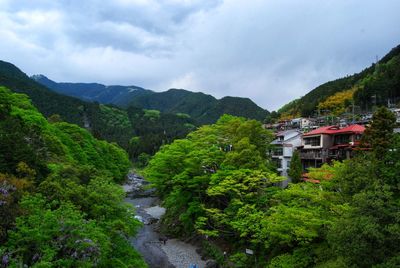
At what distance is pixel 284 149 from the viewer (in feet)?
134

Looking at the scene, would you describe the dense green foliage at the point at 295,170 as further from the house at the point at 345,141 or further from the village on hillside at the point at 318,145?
the house at the point at 345,141

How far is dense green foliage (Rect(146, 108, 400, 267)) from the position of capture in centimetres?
1307

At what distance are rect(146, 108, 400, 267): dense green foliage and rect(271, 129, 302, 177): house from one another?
3847 millimetres

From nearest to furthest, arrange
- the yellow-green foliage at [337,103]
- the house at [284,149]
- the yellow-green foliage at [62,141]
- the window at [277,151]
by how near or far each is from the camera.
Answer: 1. the yellow-green foliage at [62,141]
2. the house at [284,149]
3. the window at [277,151]
4. the yellow-green foliage at [337,103]

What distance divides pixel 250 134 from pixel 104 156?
138 ft

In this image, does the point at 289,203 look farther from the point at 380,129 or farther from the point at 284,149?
the point at 284,149

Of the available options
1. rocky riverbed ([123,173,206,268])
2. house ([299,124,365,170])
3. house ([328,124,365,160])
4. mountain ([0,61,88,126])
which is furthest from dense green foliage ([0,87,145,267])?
mountain ([0,61,88,126])

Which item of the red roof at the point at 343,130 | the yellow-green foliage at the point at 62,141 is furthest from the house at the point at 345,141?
the yellow-green foliage at the point at 62,141

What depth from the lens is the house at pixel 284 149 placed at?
40781 millimetres

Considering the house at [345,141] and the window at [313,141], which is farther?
the window at [313,141]

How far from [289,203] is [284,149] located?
764 inches

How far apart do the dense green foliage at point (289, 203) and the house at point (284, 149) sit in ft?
12.6

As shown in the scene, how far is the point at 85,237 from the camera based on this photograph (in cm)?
1315

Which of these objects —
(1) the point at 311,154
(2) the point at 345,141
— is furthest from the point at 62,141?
(2) the point at 345,141
